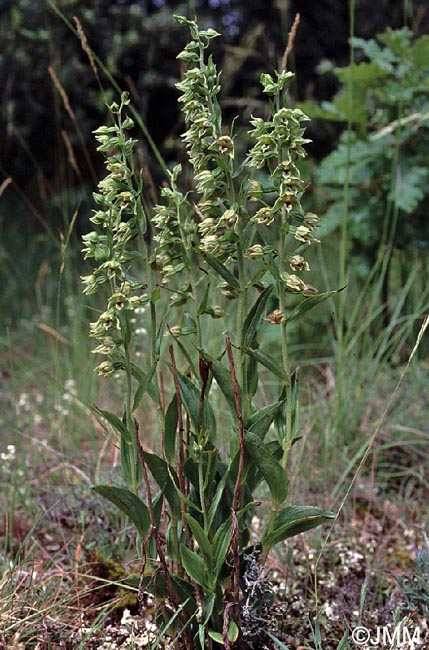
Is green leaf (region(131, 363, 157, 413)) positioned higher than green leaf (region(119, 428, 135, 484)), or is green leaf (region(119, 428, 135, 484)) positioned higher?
green leaf (region(131, 363, 157, 413))

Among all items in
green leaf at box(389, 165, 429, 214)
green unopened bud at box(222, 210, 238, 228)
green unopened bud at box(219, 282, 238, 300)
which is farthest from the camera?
green leaf at box(389, 165, 429, 214)

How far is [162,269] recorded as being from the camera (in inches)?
50.2

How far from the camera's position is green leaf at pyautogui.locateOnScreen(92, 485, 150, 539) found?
1229 mm

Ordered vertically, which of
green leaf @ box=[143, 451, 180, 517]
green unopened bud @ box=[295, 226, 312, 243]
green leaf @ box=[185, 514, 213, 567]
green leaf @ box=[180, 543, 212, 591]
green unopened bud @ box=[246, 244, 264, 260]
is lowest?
green leaf @ box=[180, 543, 212, 591]

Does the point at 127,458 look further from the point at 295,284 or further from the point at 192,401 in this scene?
the point at 295,284

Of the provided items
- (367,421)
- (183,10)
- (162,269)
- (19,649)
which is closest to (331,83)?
(183,10)

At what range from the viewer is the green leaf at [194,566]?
4.10 feet

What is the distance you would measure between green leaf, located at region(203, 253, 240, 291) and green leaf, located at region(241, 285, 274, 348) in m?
0.05

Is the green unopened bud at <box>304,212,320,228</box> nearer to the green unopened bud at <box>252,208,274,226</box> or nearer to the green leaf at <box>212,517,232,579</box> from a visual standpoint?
the green unopened bud at <box>252,208,274,226</box>

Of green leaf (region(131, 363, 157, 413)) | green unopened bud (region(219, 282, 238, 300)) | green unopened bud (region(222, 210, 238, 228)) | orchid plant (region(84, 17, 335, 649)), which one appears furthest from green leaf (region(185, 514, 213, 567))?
green unopened bud (region(222, 210, 238, 228))

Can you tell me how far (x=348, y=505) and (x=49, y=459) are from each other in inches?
38.5

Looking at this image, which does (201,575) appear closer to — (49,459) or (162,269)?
(162,269)

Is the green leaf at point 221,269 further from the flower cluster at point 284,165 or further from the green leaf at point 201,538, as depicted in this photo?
the green leaf at point 201,538

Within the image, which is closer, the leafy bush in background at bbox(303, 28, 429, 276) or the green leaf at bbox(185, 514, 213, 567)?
the green leaf at bbox(185, 514, 213, 567)
